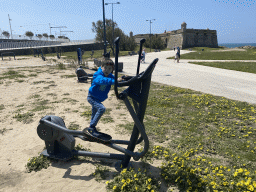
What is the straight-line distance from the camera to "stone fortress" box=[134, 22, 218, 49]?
6346cm

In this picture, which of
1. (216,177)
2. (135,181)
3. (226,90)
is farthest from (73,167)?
(226,90)

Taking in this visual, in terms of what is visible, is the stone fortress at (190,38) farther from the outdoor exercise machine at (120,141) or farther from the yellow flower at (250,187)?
the yellow flower at (250,187)

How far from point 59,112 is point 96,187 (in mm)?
3603

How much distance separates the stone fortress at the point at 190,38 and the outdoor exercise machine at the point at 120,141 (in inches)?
2488

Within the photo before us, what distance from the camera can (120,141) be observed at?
3414 millimetres

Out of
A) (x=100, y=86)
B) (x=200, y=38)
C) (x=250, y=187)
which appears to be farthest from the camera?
(x=200, y=38)

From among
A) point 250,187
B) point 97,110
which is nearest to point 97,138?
point 97,110

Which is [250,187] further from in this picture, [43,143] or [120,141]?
[43,143]

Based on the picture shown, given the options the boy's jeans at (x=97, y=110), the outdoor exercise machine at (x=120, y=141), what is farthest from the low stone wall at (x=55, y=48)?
the boy's jeans at (x=97, y=110)

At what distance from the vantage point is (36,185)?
296 cm

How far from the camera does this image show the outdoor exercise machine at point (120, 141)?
2596mm

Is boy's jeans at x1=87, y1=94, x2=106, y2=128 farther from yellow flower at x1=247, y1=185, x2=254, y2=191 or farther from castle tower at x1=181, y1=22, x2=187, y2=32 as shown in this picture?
castle tower at x1=181, y1=22, x2=187, y2=32

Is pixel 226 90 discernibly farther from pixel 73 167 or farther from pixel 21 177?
pixel 21 177

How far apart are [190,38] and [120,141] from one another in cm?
6798
